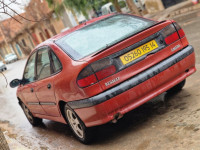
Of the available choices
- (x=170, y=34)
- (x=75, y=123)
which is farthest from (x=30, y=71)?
(x=170, y=34)

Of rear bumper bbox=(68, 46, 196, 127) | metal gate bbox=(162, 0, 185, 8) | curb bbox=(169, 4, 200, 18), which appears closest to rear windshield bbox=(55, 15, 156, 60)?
rear bumper bbox=(68, 46, 196, 127)

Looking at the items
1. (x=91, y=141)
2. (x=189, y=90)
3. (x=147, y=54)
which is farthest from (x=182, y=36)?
(x=91, y=141)

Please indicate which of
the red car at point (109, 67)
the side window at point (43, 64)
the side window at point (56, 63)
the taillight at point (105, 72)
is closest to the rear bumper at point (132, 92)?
the red car at point (109, 67)

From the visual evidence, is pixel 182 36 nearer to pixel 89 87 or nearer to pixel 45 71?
pixel 89 87

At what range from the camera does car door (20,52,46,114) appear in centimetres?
603

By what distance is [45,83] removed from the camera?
529 cm

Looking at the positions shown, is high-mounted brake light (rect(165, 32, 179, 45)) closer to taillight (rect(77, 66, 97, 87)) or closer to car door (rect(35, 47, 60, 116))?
taillight (rect(77, 66, 97, 87))

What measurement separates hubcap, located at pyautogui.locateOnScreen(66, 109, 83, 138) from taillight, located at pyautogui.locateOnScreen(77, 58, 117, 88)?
767 millimetres

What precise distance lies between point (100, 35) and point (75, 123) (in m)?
1.27

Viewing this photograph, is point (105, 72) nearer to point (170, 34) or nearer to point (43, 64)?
point (170, 34)

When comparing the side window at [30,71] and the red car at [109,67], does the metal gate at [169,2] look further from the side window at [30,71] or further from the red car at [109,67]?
the red car at [109,67]

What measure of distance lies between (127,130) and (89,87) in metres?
1.03

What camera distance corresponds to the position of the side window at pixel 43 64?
17.2 ft

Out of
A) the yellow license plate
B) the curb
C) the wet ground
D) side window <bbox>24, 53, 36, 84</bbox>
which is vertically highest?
side window <bbox>24, 53, 36, 84</bbox>
